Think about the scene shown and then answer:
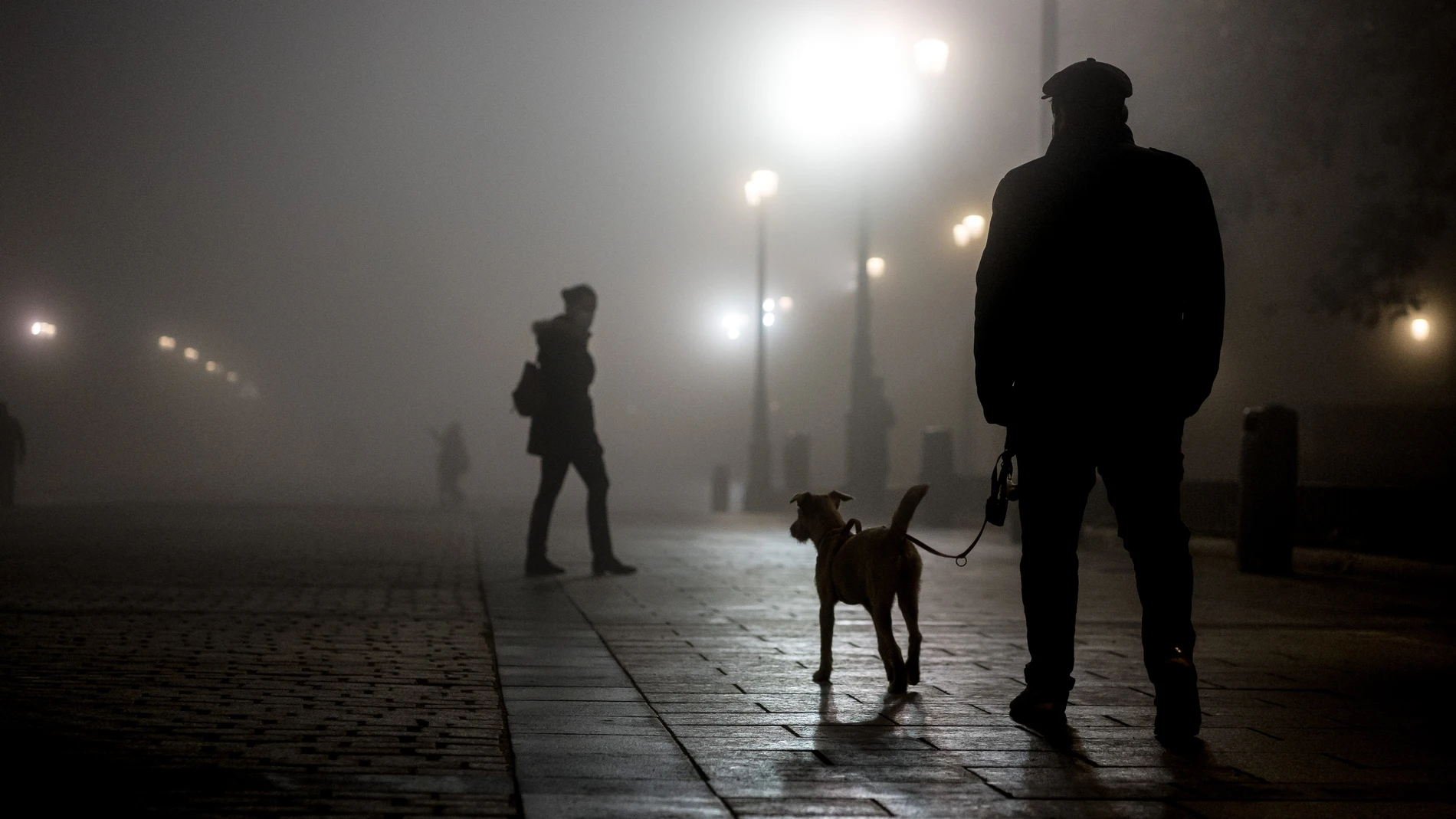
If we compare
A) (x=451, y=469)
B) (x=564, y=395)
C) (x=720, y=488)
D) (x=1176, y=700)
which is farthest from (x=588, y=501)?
(x=720, y=488)

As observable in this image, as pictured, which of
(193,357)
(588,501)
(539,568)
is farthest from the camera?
(193,357)

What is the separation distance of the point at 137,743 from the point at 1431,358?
30.5m

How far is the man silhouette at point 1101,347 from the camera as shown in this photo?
459 cm

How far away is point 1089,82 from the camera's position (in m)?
4.72

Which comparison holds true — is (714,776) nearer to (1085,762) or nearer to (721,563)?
(1085,762)

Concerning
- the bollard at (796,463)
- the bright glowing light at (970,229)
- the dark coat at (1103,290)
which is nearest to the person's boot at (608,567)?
the dark coat at (1103,290)

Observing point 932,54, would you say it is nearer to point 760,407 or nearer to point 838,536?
point 760,407

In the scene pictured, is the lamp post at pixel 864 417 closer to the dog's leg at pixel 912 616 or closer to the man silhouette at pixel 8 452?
the man silhouette at pixel 8 452

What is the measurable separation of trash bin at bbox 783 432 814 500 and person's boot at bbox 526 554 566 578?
17.0 m

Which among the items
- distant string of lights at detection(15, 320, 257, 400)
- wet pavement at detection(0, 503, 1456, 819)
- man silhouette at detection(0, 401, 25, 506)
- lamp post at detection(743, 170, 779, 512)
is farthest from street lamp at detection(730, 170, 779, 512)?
distant string of lights at detection(15, 320, 257, 400)

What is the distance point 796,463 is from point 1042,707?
76.0ft

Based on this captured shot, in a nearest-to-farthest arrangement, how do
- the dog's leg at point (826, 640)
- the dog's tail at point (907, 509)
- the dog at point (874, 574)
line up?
the dog's tail at point (907, 509) < the dog at point (874, 574) < the dog's leg at point (826, 640)

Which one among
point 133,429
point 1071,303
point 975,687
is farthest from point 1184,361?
point 133,429

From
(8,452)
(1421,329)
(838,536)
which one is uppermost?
(1421,329)
